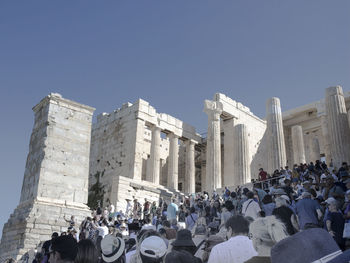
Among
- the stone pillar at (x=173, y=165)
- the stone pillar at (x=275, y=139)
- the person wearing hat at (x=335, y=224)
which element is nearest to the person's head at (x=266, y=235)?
the person wearing hat at (x=335, y=224)

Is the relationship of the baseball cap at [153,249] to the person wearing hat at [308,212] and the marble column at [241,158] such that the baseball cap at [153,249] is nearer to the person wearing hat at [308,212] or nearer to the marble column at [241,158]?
the person wearing hat at [308,212]

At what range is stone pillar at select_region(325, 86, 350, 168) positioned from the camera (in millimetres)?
19844

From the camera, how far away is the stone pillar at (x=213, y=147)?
27453 mm

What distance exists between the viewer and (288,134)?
31.3 metres

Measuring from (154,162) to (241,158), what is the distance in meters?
A: 7.17

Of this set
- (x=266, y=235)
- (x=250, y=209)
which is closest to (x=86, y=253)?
(x=266, y=235)

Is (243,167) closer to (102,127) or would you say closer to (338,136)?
(338,136)

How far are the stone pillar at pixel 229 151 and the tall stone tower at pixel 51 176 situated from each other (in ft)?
51.3

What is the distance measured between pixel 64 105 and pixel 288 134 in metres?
20.5

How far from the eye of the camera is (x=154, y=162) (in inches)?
1216

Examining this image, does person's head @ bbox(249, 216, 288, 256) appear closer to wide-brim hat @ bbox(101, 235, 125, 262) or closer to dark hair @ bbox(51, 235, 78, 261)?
dark hair @ bbox(51, 235, 78, 261)

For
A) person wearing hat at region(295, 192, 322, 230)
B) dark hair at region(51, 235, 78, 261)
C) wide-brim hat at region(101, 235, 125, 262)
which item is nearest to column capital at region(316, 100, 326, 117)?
person wearing hat at region(295, 192, 322, 230)

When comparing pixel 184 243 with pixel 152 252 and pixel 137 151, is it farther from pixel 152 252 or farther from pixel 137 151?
pixel 137 151

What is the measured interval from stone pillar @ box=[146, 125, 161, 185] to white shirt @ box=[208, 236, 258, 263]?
26.9m
